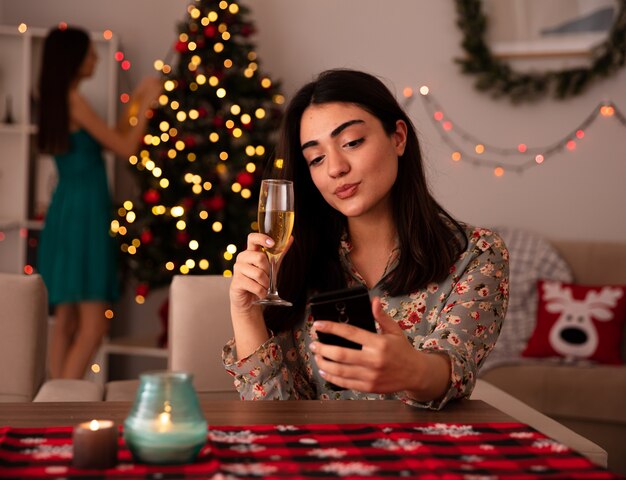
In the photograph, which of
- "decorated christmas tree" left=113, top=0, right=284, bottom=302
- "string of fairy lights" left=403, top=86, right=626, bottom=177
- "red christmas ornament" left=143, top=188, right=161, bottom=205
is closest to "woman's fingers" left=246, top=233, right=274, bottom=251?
Result: "decorated christmas tree" left=113, top=0, right=284, bottom=302

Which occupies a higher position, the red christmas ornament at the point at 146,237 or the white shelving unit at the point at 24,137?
the white shelving unit at the point at 24,137

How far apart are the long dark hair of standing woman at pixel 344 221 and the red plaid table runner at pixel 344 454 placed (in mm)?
584

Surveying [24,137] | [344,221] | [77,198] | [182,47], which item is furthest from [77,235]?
[344,221]

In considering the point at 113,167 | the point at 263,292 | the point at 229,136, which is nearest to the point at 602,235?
the point at 229,136

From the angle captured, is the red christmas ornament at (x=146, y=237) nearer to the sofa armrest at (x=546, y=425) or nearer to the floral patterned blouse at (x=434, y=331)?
the sofa armrest at (x=546, y=425)

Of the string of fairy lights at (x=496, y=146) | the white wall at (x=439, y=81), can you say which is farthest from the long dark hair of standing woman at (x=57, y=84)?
the string of fairy lights at (x=496, y=146)

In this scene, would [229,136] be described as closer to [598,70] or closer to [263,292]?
[598,70]

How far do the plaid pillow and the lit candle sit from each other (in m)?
3.05

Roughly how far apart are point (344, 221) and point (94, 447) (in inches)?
42.5

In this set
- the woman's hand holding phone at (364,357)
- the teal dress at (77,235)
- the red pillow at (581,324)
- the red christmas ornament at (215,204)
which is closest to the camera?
the woman's hand holding phone at (364,357)

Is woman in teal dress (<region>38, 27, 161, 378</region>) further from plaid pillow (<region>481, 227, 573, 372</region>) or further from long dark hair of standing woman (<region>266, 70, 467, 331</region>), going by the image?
long dark hair of standing woman (<region>266, 70, 467, 331</region>)

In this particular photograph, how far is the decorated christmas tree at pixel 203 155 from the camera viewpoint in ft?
14.3

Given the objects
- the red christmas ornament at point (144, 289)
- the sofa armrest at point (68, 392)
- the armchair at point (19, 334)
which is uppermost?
the armchair at point (19, 334)

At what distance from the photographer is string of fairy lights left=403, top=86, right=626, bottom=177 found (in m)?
4.68
